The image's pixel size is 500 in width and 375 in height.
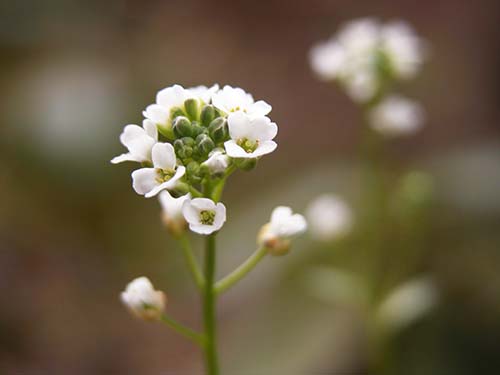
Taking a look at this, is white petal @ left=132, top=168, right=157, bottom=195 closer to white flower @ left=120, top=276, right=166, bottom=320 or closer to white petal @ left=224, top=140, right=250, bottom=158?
white petal @ left=224, top=140, right=250, bottom=158

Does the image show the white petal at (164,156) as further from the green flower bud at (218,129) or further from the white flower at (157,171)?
the green flower bud at (218,129)

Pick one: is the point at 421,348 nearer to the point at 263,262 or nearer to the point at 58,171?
the point at 263,262

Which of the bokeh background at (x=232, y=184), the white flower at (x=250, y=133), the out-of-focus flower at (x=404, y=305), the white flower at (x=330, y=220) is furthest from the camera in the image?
the bokeh background at (x=232, y=184)

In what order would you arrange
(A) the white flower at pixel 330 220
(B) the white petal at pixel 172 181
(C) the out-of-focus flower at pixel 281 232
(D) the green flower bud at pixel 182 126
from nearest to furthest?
(B) the white petal at pixel 172 181 → (D) the green flower bud at pixel 182 126 → (C) the out-of-focus flower at pixel 281 232 → (A) the white flower at pixel 330 220

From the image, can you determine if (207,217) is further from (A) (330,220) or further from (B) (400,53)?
(B) (400,53)

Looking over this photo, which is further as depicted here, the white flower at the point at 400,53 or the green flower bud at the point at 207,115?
the white flower at the point at 400,53

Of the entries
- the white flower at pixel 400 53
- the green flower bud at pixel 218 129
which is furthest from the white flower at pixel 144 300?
the white flower at pixel 400 53

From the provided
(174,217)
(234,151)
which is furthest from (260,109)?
(174,217)

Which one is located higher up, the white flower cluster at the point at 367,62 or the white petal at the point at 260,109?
the white flower cluster at the point at 367,62
